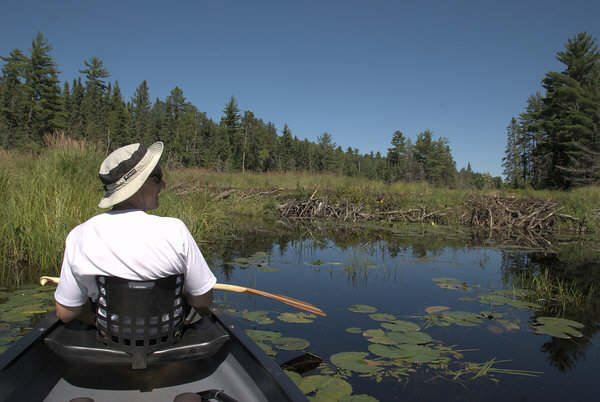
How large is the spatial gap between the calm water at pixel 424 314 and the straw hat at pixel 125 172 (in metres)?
2.31

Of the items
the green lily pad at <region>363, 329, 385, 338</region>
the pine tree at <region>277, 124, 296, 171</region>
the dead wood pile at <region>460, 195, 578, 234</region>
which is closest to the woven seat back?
the green lily pad at <region>363, 329, 385, 338</region>

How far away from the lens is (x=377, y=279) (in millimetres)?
6598

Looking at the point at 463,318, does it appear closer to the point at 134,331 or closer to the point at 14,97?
the point at 134,331

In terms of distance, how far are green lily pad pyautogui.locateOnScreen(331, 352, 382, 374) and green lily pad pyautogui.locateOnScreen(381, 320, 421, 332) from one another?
804 mm

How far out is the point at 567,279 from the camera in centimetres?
689

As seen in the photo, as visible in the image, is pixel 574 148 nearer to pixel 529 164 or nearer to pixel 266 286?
pixel 529 164

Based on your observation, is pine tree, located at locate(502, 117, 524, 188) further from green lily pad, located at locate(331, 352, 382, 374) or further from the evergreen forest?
green lily pad, located at locate(331, 352, 382, 374)

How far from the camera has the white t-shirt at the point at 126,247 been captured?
1.74m

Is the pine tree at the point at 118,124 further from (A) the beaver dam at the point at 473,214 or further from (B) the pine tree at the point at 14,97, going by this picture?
(A) the beaver dam at the point at 473,214

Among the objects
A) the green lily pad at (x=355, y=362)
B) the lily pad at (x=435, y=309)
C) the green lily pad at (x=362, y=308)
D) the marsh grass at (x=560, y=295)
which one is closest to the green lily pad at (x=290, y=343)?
the green lily pad at (x=355, y=362)

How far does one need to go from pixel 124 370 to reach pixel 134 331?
342 mm

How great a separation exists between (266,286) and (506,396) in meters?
3.80

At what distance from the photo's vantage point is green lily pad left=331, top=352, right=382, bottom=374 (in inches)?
125

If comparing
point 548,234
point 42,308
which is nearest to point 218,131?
point 548,234
